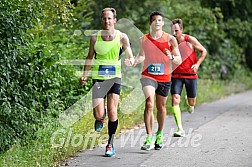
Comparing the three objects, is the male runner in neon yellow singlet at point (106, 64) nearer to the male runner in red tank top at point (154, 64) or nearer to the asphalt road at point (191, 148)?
the asphalt road at point (191, 148)

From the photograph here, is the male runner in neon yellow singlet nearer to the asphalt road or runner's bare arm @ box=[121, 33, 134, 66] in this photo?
runner's bare arm @ box=[121, 33, 134, 66]

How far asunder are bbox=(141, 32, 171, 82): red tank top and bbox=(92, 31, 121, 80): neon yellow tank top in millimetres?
867

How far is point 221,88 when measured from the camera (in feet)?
80.9

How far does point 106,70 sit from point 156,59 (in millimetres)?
1099

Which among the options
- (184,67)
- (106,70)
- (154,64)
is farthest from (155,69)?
(184,67)

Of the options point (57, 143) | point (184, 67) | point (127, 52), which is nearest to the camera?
point (57, 143)

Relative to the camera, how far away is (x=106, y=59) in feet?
30.9

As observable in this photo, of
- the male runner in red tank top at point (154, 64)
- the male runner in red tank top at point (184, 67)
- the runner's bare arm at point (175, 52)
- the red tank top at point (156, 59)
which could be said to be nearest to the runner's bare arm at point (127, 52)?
the male runner in red tank top at point (154, 64)

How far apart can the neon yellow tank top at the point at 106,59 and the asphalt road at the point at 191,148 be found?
1176 millimetres

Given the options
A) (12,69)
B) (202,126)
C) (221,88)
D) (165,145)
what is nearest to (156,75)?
(165,145)

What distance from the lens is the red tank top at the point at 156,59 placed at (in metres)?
10.2

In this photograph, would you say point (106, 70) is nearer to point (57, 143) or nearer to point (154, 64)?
point (154, 64)

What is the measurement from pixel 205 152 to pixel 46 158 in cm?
255

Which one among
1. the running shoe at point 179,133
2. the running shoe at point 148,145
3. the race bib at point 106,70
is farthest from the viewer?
the running shoe at point 179,133
